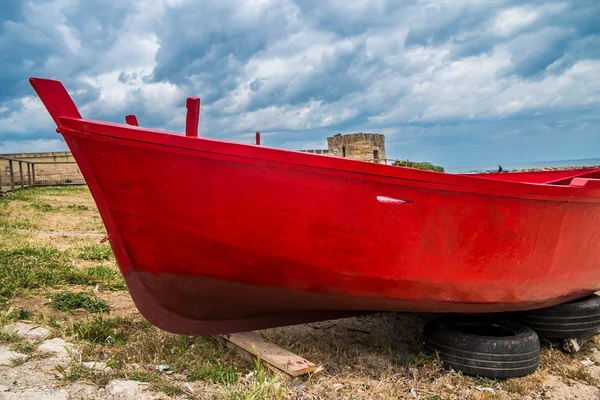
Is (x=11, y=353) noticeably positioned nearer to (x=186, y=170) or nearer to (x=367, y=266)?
(x=186, y=170)

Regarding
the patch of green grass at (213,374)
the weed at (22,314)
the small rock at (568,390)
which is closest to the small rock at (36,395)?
the patch of green grass at (213,374)

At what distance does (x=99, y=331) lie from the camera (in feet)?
12.3

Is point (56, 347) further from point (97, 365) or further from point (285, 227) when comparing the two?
point (285, 227)

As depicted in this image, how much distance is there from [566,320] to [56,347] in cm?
400

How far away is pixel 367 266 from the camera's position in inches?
116

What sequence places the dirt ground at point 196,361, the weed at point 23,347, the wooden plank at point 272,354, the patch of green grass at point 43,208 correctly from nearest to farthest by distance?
the dirt ground at point 196,361 → the wooden plank at point 272,354 → the weed at point 23,347 → the patch of green grass at point 43,208

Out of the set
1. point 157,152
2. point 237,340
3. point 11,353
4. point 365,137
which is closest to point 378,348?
point 237,340

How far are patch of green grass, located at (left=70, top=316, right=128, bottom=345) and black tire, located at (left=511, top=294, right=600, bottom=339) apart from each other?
3.37m

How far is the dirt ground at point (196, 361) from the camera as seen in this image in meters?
2.87

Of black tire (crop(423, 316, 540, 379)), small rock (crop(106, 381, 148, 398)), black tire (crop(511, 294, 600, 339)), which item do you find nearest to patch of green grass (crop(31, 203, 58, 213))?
small rock (crop(106, 381, 148, 398))

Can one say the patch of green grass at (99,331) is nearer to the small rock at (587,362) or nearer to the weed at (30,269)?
the weed at (30,269)

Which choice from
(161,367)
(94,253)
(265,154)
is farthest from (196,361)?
(94,253)

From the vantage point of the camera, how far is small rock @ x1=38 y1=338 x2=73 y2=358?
333 centimetres

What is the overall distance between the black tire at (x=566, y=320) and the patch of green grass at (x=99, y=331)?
11.1ft
